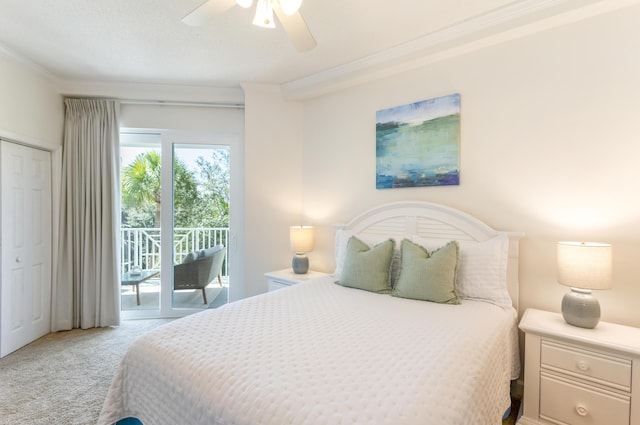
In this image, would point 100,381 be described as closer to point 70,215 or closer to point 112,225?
point 112,225

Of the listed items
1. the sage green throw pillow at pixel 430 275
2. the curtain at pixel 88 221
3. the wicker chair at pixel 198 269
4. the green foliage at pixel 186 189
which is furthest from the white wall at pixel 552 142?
the curtain at pixel 88 221

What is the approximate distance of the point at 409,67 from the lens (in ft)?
8.79

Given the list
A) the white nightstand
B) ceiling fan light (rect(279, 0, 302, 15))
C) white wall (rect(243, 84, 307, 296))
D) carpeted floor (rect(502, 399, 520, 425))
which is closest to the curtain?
white wall (rect(243, 84, 307, 296))

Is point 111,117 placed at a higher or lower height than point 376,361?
higher

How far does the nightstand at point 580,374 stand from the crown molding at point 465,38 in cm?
197

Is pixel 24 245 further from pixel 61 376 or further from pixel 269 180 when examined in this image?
pixel 269 180

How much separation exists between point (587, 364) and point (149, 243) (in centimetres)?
443

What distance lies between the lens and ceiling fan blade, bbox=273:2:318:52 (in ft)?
5.04

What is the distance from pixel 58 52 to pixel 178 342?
2990 mm

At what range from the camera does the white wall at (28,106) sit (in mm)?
2678

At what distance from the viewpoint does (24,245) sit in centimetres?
293

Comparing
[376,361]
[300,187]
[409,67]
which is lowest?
[376,361]

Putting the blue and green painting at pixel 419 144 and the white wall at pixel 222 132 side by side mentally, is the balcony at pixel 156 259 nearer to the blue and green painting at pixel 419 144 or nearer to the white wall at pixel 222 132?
the white wall at pixel 222 132

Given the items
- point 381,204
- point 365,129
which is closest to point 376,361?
point 381,204
